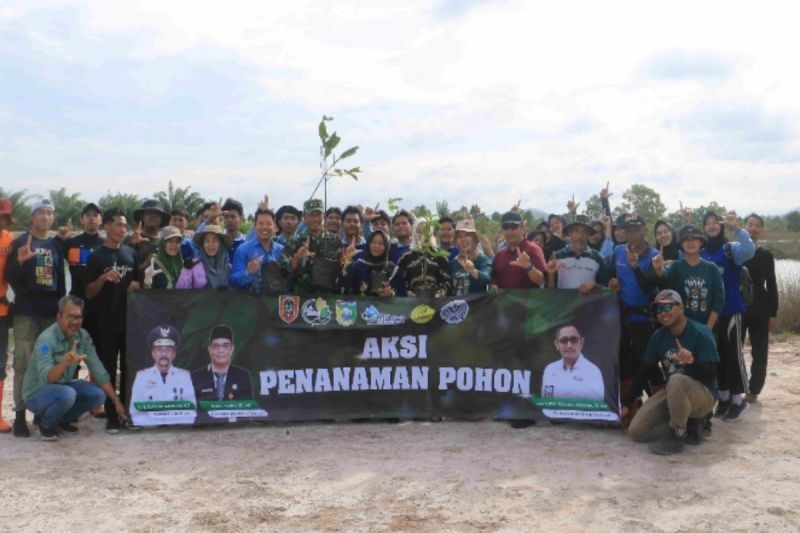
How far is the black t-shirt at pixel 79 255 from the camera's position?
6.98 meters

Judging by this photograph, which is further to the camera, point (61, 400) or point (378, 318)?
point (378, 318)

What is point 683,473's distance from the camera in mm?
5410

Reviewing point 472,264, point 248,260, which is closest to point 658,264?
point 472,264

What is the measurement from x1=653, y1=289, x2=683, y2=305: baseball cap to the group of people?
0.02 meters

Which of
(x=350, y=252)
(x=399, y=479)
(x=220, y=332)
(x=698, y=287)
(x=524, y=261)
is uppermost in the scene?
(x=350, y=252)

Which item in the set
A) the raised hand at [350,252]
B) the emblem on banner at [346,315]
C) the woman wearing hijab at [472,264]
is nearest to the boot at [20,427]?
A: the emblem on banner at [346,315]

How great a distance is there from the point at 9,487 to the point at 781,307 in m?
13.1

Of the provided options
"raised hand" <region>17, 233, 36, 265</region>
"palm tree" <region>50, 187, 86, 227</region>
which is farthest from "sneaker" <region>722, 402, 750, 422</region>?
"palm tree" <region>50, 187, 86, 227</region>

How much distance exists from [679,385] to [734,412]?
150 centimetres

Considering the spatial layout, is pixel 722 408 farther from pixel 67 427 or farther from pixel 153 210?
pixel 67 427

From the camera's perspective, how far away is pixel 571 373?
684 centimetres

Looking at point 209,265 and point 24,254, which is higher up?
point 24,254

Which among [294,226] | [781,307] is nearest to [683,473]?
[294,226]

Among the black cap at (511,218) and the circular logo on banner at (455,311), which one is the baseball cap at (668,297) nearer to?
the black cap at (511,218)
